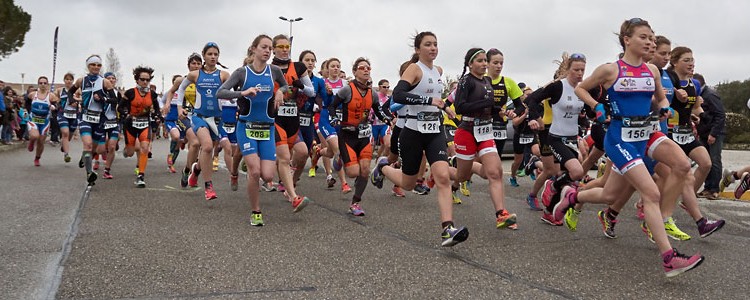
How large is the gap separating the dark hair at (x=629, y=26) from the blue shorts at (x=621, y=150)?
0.76 metres

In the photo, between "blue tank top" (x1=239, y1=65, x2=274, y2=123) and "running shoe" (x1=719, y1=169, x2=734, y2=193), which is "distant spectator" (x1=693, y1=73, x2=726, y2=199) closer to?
"running shoe" (x1=719, y1=169, x2=734, y2=193)

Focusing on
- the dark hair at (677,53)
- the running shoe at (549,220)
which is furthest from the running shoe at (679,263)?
the dark hair at (677,53)

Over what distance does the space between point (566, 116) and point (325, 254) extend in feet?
11.8

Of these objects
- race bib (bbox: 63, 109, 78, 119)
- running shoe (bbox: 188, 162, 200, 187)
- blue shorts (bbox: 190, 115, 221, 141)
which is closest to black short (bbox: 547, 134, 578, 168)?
blue shorts (bbox: 190, 115, 221, 141)

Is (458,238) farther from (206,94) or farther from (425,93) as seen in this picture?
(206,94)

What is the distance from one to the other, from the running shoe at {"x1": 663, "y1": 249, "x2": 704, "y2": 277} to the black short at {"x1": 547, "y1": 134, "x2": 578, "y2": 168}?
2606 mm

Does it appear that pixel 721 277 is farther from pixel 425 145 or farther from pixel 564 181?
pixel 425 145

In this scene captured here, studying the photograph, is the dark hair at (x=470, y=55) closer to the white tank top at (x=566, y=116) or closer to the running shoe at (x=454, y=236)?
the white tank top at (x=566, y=116)

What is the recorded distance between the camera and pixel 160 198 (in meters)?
7.89

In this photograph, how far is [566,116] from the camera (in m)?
6.80

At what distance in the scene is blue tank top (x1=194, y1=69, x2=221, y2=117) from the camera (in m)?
8.12

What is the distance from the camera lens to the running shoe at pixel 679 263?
3918 millimetres

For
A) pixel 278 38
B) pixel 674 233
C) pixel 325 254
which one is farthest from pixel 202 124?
pixel 674 233

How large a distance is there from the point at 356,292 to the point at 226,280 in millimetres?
901
